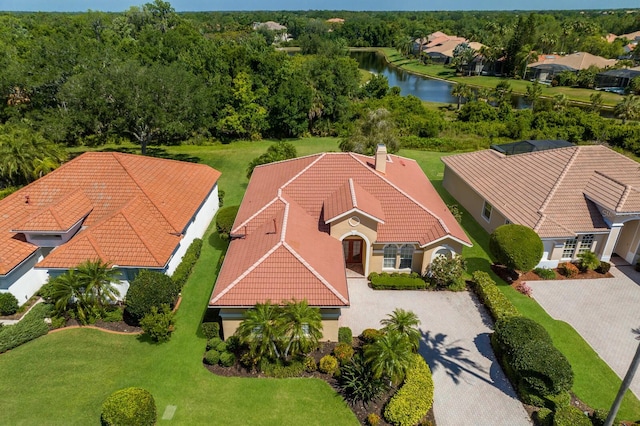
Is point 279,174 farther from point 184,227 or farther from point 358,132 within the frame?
point 358,132

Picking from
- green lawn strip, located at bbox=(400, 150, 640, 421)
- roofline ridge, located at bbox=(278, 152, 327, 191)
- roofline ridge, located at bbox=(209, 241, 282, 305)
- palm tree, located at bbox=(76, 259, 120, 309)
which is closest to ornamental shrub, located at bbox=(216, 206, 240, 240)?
roofline ridge, located at bbox=(278, 152, 327, 191)

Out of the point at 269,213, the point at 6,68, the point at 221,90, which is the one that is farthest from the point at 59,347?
the point at 221,90

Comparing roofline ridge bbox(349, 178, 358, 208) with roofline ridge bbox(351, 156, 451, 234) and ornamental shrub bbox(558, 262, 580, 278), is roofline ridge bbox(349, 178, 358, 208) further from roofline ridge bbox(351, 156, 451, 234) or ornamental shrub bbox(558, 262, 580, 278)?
ornamental shrub bbox(558, 262, 580, 278)

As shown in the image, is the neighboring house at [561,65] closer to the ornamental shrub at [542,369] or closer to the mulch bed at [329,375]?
the ornamental shrub at [542,369]

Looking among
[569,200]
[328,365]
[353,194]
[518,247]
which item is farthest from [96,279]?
[569,200]

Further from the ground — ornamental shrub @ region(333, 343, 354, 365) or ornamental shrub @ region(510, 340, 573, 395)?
ornamental shrub @ region(510, 340, 573, 395)

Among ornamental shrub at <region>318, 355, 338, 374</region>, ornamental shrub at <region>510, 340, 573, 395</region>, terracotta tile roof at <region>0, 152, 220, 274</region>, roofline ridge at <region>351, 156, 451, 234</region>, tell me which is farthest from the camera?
roofline ridge at <region>351, 156, 451, 234</region>

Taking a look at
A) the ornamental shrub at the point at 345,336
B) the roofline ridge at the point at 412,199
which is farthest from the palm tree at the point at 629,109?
the ornamental shrub at the point at 345,336
